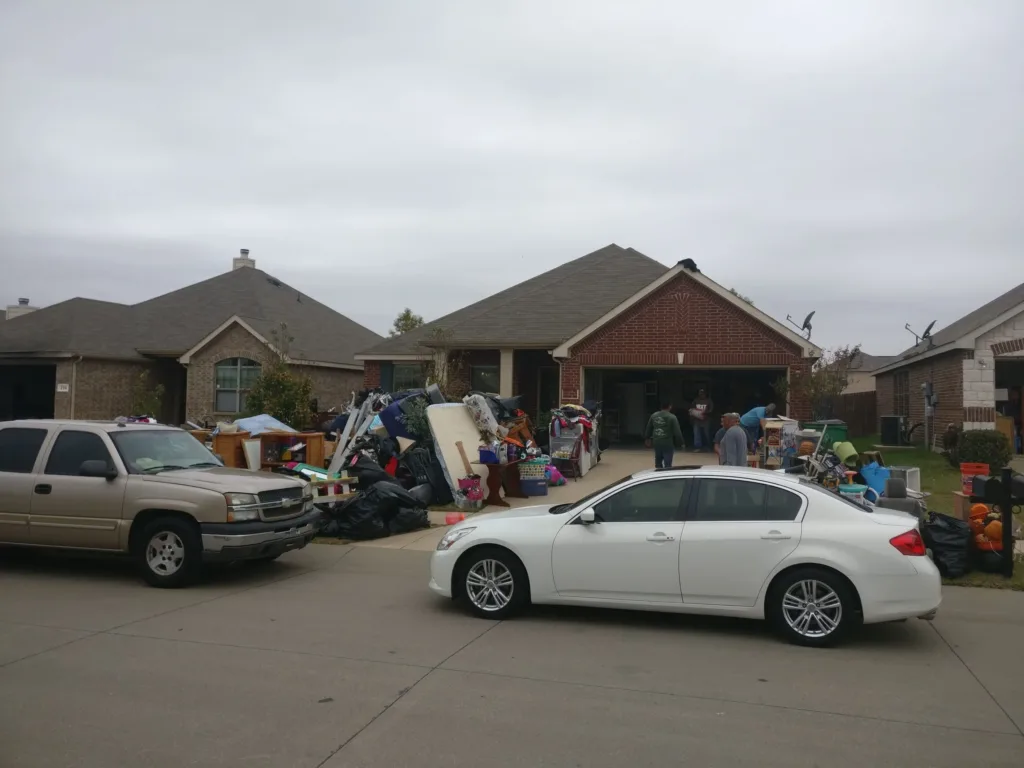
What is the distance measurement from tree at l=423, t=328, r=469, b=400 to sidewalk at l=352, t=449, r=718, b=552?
448 centimetres

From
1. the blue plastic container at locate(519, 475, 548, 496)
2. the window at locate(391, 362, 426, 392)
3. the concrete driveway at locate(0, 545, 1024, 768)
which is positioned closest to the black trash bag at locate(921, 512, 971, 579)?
the concrete driveway at locate(0, 545, 1024, 768)

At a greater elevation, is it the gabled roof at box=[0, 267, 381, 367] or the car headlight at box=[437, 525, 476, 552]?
the gabled roof at box=[0, 267, 381, 367]

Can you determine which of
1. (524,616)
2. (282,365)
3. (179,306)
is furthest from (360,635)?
(179,306)

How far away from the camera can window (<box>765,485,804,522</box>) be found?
21.8ft

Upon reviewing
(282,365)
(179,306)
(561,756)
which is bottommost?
(561,756)

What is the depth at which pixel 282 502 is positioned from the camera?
8.95 m

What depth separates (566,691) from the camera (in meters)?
5.39

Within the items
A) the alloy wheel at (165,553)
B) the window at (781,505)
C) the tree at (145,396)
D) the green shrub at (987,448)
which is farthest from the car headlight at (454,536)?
the tree at (145,396)

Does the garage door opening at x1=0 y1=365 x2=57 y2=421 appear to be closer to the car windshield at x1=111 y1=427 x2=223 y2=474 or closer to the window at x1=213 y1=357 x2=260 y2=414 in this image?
the window at x1=213 y1=357 x2=260 y2=414

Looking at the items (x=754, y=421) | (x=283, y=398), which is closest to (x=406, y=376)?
(x=283, y=398)

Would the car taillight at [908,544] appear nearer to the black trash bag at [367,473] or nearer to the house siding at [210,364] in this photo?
the black trash bag at [367,473]

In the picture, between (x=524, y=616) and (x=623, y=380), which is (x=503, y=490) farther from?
(x=623, y=380)

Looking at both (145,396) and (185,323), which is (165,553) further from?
(185,323)

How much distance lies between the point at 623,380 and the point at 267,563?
1705cm
